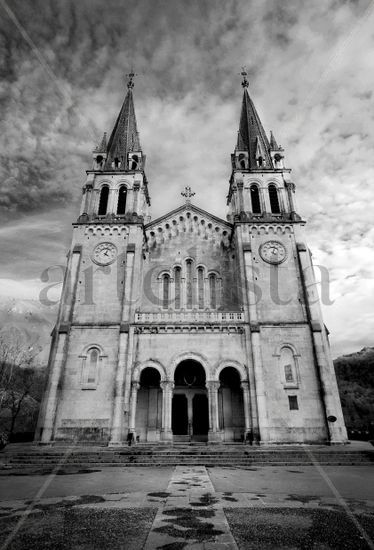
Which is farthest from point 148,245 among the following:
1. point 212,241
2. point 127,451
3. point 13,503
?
point 13,503

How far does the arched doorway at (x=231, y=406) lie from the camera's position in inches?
880

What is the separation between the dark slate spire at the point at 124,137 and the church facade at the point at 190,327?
2.62 meters

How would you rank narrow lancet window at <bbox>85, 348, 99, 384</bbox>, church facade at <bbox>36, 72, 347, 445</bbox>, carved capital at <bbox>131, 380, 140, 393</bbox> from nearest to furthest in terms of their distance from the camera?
Answer: church facade at <bbox>36, 72, 347, 445</bbox>
carved capital at <bbox>131, 380, 140, 393</bbox>
narrow lancet window at <bbox>85, 348, 99, 384</bbox>

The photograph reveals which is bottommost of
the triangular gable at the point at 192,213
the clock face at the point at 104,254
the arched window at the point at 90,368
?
the arched window at the point at 90,368

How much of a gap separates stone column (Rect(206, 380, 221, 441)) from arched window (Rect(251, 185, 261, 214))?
15.7 metres

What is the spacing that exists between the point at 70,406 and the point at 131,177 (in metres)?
20.1

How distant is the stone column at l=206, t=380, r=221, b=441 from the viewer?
20.3m

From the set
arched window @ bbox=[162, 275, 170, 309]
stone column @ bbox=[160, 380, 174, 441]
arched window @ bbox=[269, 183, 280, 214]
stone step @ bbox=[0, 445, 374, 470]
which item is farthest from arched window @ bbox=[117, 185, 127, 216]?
stone step @ bbox=[0, 445, 374, 470]

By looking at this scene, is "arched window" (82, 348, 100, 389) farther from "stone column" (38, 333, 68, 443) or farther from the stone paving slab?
the stone paving slab

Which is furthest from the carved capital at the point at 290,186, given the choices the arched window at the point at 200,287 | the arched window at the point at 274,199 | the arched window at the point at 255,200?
the arched window at the point at 200,287

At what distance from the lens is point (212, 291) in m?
26.6

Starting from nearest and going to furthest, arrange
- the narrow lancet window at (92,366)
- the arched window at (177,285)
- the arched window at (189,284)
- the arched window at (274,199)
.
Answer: the narrow lancet window at (92,366), the arched window at (177,285), the arched window at (189,284), the arched window at (274,199)

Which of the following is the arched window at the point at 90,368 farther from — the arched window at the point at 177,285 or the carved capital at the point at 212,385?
the carved capital at the point at 212,385

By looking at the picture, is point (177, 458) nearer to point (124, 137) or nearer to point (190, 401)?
point (190, 401)
